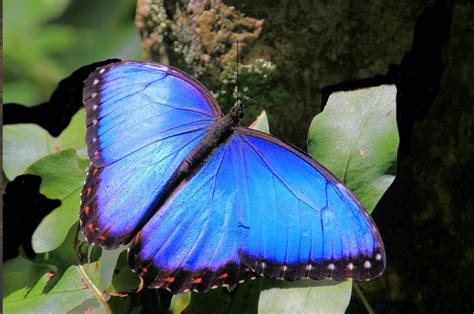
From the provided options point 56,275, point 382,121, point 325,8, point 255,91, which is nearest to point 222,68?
point 255,91

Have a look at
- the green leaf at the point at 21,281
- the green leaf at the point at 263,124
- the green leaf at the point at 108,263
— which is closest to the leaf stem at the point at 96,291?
the green leaf at the point at 21,281

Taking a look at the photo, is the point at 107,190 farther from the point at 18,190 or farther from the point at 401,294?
the point at 401,294

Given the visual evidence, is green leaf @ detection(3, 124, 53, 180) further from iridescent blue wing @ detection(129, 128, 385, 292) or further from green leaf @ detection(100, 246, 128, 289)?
iridescent blue wing @ detection(129, 128, 385, 292)

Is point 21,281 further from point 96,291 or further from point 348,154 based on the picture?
point 348,154

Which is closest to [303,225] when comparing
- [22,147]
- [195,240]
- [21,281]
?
[195,240]

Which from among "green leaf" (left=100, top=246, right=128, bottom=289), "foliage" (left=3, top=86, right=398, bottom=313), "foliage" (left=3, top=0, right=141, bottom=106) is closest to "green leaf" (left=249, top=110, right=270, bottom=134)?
"foliage" (left=3, top=86, right=398, bottom=313)

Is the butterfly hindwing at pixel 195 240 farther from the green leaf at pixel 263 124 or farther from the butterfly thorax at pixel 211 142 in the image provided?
the green leaf at pixel 263 124
